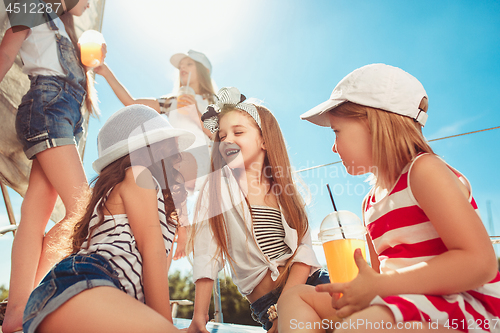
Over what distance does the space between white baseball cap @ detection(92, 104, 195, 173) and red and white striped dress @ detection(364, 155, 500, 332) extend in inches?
27.1

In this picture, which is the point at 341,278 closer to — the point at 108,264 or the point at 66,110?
the point at 108,264

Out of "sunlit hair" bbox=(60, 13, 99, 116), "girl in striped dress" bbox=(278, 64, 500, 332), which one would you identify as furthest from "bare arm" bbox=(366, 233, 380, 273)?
"sunlit hair" bbox=(60, 13, 99, 116)

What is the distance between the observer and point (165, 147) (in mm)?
1188

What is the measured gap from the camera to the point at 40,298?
754 millimetres

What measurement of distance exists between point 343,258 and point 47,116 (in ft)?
3.66

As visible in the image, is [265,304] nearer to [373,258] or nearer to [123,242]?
[373,258]

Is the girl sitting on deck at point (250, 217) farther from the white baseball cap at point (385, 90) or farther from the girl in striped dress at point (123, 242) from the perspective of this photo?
the white baseball cap at point (385, 90)

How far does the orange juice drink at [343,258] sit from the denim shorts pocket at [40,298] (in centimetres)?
64

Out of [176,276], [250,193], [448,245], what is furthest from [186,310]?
[448,245]

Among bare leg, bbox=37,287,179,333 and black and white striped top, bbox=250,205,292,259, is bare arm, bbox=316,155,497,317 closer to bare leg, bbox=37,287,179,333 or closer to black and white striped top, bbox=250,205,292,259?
bare leg, bbox=37,287,179,333

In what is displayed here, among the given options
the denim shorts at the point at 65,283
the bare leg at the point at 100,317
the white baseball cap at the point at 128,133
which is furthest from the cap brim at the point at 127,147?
the bare leg at the point at 100,317

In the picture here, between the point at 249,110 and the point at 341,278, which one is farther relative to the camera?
the point at 249,110

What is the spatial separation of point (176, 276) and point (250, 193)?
1331cm

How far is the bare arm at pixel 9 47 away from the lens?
1247mm
